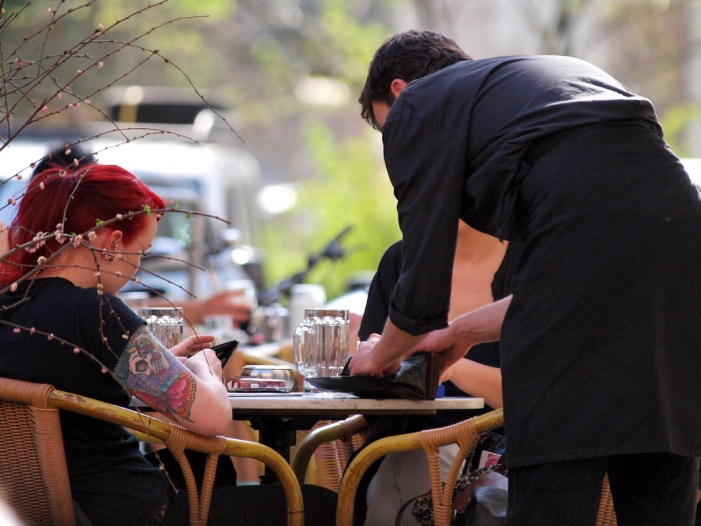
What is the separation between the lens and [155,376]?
7.47 ft

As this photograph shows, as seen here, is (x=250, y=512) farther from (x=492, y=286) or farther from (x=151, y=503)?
(x=492, y=286)

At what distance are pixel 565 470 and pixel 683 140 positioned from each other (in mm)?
14264

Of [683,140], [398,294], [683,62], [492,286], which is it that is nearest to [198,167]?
[492,286]

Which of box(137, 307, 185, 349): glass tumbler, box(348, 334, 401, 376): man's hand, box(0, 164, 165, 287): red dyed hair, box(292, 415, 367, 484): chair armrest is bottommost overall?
box(292, 415, 367, 484): chair armrest

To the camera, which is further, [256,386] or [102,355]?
[256,386]

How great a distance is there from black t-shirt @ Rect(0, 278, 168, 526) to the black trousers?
93 cm

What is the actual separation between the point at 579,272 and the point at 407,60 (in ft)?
3.61

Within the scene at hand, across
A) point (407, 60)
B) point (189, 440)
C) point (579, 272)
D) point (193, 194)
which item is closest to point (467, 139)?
point (579, 272)

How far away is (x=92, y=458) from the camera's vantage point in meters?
2.38

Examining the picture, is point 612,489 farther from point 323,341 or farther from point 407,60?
point 407,60

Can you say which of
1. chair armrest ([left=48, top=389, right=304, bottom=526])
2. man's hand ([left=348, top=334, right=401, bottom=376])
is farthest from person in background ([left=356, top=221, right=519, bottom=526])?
chair armrest ([left=48, top=389, right=304, bottom=526])

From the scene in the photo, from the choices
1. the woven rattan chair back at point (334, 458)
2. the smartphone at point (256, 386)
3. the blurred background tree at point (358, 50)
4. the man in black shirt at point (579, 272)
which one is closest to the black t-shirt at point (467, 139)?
the man in black shirt at point (579, 272)

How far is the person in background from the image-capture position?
2.80 metres

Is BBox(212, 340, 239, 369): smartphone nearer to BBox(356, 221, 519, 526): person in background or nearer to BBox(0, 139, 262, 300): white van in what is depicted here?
BBox(356, 221, 519, 526): person in background
